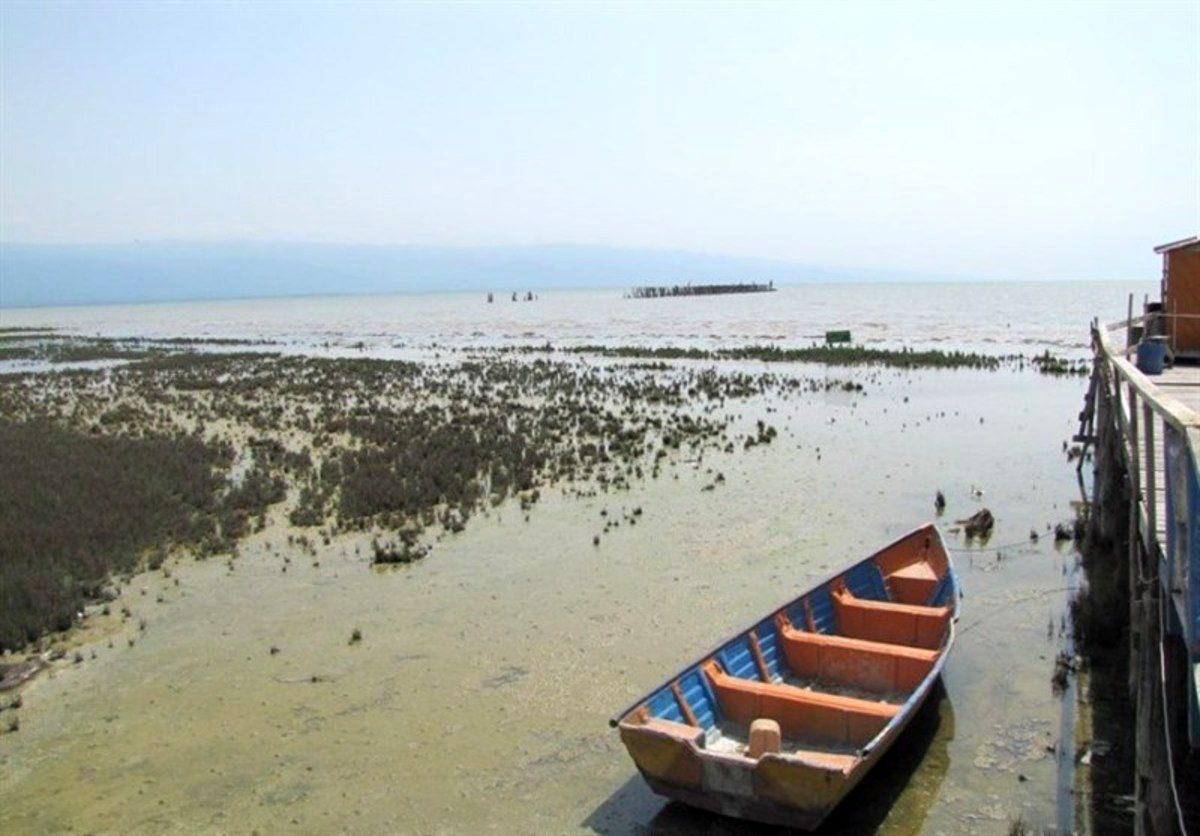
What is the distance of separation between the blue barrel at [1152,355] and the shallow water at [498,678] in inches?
104

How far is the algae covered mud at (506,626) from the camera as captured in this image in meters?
7.79

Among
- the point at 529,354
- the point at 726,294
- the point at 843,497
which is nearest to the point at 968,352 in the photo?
the point at 529,354

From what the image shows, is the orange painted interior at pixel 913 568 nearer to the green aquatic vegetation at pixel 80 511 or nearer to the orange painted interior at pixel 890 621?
the orange painted interior at pixel 890 621

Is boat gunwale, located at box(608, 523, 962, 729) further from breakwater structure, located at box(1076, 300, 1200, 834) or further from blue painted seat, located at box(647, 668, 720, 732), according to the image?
breakwater structure, located at box(1076, 300, 1200, 834)

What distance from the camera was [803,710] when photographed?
7914mm

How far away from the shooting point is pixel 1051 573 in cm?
1289

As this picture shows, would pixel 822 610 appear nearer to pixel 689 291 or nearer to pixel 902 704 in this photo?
pixel 902 704

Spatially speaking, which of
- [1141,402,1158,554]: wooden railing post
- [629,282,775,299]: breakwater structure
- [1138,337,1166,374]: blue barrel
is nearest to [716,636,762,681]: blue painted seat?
[1141,402,1158,554]: wooden railing post

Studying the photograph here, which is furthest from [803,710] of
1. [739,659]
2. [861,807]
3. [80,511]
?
[80,511]

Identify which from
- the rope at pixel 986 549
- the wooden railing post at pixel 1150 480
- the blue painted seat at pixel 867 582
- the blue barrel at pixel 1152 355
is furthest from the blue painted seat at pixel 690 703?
the blue barrel at pixel 1152 355

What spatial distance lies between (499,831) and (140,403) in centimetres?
2874

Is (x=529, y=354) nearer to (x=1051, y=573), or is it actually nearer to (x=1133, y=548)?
(x=1051, y=573)

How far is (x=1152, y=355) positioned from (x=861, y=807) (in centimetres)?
1273

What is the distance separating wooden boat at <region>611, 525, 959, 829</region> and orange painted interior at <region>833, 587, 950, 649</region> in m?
0.01
